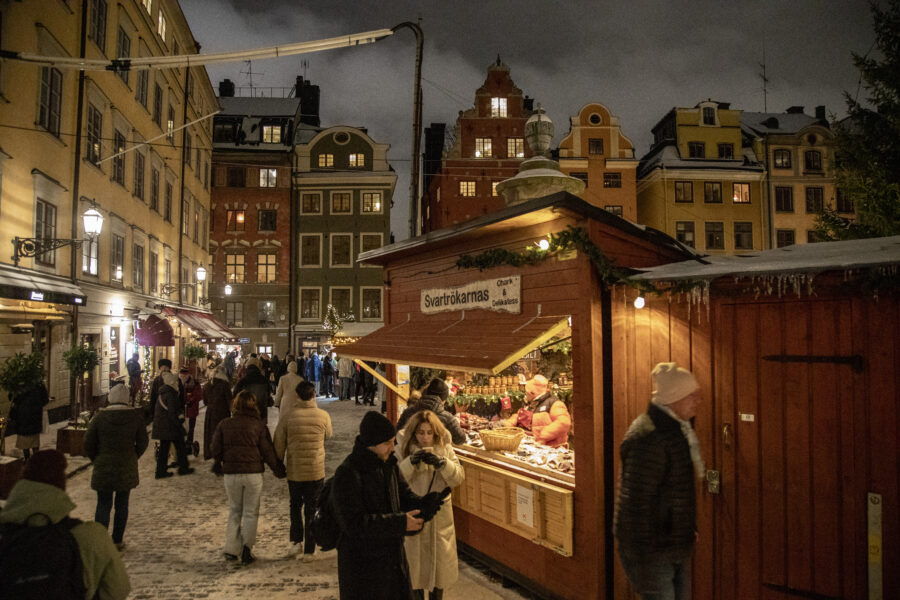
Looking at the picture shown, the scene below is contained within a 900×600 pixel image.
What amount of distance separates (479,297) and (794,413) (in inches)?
141

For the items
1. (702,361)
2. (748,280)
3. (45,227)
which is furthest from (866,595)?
(45,227)

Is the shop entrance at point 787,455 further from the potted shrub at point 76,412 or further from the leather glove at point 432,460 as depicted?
the potted shrub at point 76,412

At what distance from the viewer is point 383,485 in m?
3.49

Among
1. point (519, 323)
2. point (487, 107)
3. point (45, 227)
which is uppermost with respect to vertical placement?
point (487, 107)

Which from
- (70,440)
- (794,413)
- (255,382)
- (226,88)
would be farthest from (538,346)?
(226,88)

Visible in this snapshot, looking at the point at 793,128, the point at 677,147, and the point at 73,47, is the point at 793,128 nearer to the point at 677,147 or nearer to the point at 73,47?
the point at 677,147

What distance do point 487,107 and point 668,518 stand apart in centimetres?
3370

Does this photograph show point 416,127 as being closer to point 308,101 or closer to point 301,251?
point 301,251

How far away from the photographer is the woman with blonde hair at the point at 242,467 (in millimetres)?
6039

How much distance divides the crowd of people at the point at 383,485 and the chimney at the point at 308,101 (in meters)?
37.2

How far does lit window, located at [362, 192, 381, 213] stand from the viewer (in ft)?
116

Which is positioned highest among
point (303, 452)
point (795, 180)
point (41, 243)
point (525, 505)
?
point (795, 180)

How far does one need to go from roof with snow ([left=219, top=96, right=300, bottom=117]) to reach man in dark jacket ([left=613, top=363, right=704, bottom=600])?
3923 centimetres

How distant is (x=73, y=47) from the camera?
1455cm
